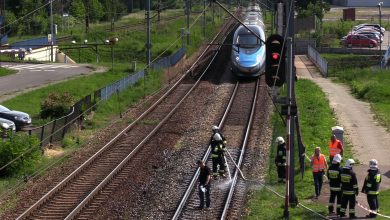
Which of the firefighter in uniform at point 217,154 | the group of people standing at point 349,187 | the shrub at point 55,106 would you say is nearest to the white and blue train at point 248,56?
the shrub at point 55,106

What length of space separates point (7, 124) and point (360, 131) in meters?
13.7

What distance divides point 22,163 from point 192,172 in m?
5.28

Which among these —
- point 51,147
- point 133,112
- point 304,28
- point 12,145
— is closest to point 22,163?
point 12,145

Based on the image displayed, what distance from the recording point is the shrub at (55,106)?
34.6 m

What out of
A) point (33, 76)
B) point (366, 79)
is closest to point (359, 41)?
point (366, 79)

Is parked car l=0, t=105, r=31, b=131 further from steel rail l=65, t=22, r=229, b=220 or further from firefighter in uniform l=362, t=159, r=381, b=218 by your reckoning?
firefighter in uniform l=362, t=159, r=381, b=218

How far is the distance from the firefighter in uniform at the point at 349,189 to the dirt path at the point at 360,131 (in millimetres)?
489

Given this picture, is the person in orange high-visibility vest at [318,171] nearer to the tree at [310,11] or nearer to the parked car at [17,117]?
the parked car at [17,117]

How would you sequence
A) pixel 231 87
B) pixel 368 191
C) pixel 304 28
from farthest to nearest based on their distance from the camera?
pixel 304 28 < pixel 231 87 < pixel 368 191

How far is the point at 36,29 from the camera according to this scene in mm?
88938

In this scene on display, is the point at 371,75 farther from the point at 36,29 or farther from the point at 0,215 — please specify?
the point at 36,29

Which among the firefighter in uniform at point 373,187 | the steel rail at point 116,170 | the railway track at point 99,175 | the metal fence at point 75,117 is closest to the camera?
the firefighter in uniform at point 373,187

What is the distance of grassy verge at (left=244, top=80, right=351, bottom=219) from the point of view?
1933 cm

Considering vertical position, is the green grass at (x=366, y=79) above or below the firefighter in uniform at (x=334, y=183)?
below
